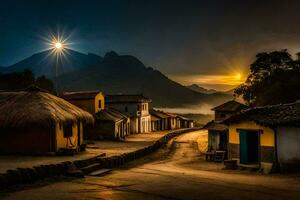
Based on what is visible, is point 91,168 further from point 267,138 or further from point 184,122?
point 184,122

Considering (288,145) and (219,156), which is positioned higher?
(288,145)

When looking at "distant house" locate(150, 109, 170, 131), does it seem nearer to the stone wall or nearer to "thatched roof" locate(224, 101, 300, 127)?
the stone wall

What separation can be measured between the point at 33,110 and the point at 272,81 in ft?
119

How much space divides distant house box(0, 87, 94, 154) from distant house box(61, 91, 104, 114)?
2962cm

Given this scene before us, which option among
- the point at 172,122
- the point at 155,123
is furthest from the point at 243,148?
the point at 172,122

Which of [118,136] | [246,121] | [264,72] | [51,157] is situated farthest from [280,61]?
[51,157]

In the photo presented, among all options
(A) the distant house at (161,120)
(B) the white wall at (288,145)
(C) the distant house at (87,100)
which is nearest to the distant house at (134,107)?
(A) the distant house at (161,120)

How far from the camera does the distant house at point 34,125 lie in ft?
107

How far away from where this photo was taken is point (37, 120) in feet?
107

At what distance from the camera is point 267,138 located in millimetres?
28516

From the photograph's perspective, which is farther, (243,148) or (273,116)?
(243,148)

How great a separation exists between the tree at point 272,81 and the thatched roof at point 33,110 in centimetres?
2712

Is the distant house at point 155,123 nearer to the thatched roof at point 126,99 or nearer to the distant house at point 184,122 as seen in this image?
the thatched roof at point 126,99

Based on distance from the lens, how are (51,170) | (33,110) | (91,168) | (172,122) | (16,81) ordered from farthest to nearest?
(172,122), (16,81), (33,110), (91,168), (51,170)
